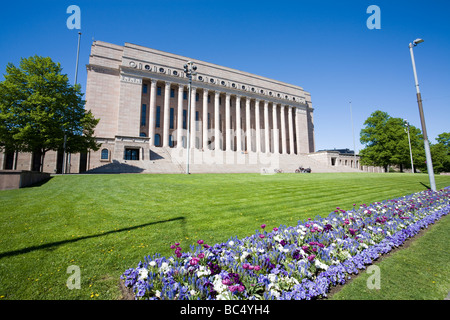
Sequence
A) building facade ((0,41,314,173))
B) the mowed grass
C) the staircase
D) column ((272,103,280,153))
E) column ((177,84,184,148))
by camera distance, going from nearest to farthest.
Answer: the mowed grass → the staircase → building facade ((0,41,314,173)) → column ((177,84,184,148)) → column ((272,103,280,153))

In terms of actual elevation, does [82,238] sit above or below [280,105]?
below

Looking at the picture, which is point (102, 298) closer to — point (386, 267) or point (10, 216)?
point (386, 267)

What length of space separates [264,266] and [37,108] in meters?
27.6

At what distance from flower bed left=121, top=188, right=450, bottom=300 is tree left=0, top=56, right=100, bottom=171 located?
25.0 meters

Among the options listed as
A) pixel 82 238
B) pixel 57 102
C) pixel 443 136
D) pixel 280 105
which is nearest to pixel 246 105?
pixel 280 105

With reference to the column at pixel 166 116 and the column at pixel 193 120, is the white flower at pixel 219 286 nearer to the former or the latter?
A: the column at pixel 166 116

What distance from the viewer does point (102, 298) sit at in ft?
9.96

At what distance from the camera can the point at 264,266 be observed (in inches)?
153

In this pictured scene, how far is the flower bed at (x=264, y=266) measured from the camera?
308 centimetres

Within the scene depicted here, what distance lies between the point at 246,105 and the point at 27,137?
47.0m

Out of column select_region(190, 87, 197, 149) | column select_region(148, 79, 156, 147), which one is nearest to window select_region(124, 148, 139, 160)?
column select_region(148, 79, 156, 147)

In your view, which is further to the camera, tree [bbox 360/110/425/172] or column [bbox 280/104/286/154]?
column [bbox 280/104/286/154]

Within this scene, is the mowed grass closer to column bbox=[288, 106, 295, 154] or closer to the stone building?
the stone building

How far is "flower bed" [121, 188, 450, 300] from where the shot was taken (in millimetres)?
3082
